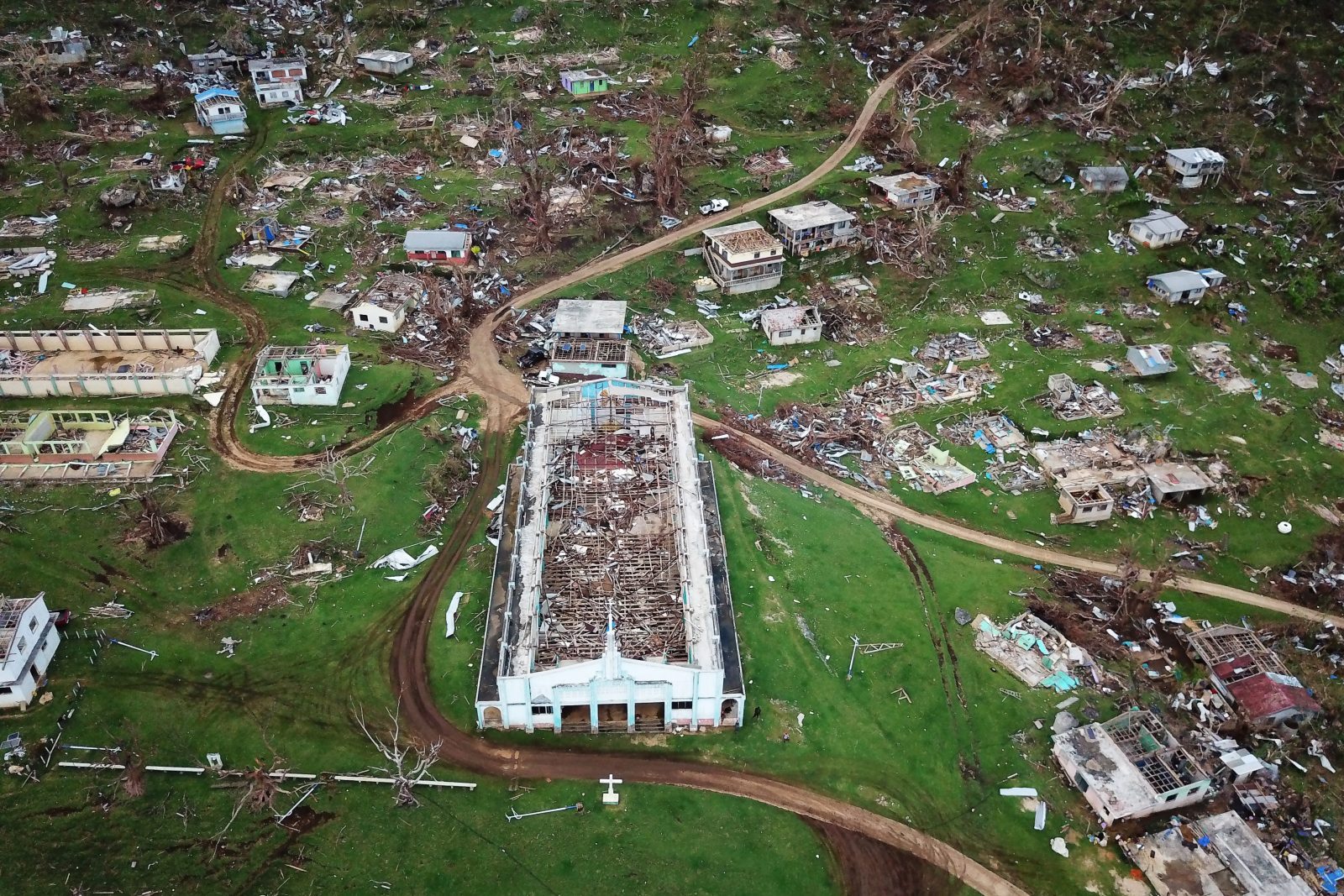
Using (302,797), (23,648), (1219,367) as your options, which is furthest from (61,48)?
(1219,367)

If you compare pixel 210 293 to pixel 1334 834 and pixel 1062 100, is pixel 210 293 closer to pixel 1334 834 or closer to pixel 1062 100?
pixel 1334 834

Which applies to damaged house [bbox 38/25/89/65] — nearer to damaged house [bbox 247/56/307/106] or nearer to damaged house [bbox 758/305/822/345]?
damaged house [bbox 247/56/307/106]

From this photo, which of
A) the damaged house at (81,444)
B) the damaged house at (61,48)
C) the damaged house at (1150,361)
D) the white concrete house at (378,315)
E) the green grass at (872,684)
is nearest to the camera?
the green grass at (872,684)

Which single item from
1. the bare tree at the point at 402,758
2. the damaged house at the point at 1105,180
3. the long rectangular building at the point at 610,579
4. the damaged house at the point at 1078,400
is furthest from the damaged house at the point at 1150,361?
the bare tree at the point at 402,758

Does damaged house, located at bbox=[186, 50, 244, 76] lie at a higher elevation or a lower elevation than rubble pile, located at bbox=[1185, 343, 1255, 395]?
higher

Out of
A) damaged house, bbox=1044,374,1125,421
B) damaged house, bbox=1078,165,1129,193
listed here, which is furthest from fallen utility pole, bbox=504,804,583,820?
damaged house, bbox=1078,165,1129,193

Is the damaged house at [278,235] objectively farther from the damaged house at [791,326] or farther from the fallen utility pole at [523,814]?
the fallen utility pole at [523,814]
